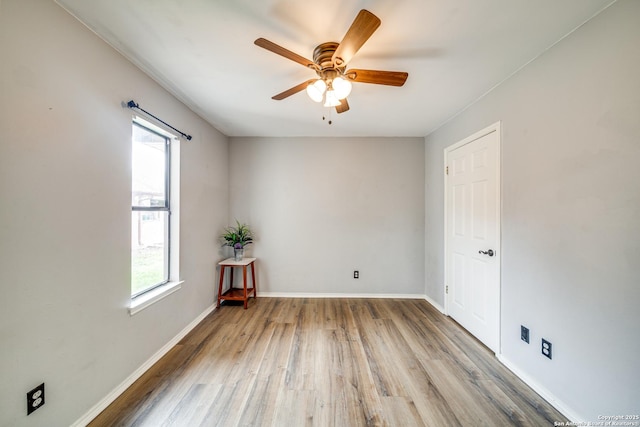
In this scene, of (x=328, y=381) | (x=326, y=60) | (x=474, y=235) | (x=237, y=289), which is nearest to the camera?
(x=326, y=60)

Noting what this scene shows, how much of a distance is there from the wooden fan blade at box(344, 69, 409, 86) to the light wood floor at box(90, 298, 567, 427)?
2219 mm

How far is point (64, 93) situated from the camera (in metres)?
1.29

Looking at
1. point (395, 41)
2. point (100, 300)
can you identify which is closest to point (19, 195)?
point (100, 300)

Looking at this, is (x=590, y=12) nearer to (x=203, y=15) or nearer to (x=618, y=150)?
(x=618, y=150)

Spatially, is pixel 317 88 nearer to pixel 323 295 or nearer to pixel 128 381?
pixel 128 381

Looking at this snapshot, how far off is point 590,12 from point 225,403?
3.31 m

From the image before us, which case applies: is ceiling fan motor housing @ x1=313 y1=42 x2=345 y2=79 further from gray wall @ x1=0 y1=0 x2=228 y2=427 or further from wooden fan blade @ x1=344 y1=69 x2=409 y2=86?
gray wall @ x1=0 y1=0 x2=228 y2=427

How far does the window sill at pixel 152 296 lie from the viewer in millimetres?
1778

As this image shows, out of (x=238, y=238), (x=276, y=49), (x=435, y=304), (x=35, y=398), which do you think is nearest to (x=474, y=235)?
(x=435, y=304)

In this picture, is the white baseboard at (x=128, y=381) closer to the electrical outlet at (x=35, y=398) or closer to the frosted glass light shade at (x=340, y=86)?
the electrical outlet at (x=35, y=398)

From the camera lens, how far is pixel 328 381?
1.77m

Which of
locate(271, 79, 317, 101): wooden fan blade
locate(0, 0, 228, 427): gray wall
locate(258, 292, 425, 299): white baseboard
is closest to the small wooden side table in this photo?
locate(258, 292, 425, 299): white baseboard

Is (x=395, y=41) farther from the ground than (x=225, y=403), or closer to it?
farther from the ground

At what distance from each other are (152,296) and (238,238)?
1430mm
